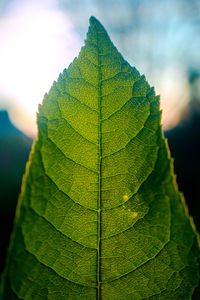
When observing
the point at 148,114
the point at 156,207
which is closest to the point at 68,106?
the point at 148,114

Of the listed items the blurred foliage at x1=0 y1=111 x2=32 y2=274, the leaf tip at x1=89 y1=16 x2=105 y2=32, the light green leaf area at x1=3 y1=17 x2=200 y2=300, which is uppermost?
the leaf tip at x1=89 y1=16 x2=105 y2=32

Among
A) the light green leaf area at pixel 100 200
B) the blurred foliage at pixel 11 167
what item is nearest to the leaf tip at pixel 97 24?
the light green leaf area at pixel 100 200

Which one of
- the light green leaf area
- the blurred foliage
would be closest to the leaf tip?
the light green leaf area

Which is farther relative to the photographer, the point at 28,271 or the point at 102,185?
the point at 102,185

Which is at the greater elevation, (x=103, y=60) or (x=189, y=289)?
(x=103, y=60)

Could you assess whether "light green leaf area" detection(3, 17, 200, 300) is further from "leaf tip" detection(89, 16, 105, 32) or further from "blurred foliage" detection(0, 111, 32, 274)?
"blurred foliage" detection(0, 111, 32, 274)

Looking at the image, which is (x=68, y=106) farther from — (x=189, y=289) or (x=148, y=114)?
(x=189, y=289)

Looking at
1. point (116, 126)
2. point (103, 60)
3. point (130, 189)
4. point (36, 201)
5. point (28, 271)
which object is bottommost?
point (28, 271)

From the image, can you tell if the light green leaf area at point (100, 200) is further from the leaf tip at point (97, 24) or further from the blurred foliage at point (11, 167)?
the blurred foliage at point (11, 167)
